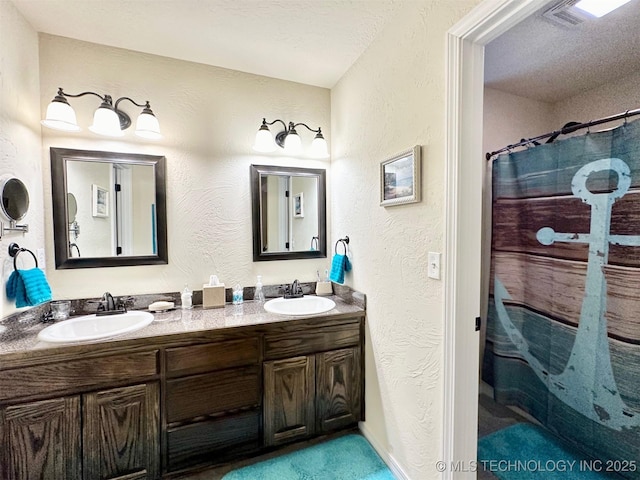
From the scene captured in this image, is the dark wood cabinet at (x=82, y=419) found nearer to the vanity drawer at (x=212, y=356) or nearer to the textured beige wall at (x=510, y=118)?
the vanity drawer at (x=212, y=356)

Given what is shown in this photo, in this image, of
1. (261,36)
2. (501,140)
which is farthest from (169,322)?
(501,140)

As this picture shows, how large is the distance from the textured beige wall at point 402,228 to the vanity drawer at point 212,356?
0.75 meters

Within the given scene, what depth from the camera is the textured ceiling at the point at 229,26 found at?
146 cm

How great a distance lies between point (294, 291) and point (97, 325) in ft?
3.97

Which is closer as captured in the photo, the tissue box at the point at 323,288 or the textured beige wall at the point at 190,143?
the textured beige wall at the point at 190,143

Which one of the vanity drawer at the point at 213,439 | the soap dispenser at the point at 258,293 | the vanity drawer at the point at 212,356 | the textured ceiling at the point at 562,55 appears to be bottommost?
the vanity drawer at the point at 213,439

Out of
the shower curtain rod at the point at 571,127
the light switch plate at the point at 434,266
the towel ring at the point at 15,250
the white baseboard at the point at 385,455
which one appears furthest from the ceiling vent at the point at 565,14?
the towel ring at the point at 15,250

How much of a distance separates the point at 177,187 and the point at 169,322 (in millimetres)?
886

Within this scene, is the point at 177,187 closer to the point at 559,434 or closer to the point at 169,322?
the point at 169,322

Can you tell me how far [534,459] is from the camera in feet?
5.42

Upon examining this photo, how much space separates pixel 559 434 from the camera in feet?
5.89

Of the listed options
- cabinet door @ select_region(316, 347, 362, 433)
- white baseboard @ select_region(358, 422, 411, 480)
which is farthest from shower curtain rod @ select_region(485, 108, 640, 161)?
white baseboard @ select_region(358, 422, 411, 480)

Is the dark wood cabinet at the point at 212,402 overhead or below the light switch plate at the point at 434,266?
below

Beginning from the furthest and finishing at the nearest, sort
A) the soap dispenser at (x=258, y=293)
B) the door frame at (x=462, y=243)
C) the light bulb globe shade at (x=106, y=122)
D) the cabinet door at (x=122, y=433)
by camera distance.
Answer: the soap dispenser at (x=258, y=293) → the light bulb globe shade at (x=106, y=122) → the cabinet door at (x=122, y=433) → the door frame at (x=462, y=243)
